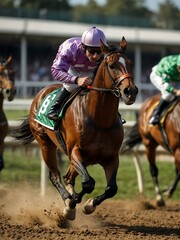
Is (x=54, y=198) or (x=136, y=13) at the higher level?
(x=54, y=198)

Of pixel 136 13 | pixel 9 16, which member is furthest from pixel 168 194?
pixel 136 13

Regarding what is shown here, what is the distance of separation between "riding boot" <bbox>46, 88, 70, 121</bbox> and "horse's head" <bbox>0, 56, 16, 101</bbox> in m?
2.45

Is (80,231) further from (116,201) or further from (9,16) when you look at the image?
(9,16)

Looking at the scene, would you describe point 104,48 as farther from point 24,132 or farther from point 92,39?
point 24,132

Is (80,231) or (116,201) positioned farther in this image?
(116,201)

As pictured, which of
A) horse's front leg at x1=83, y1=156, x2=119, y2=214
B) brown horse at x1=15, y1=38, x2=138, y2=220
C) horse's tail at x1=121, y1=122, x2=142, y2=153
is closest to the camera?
brown horse at x1=15, y1=38, x2=138, y2=220

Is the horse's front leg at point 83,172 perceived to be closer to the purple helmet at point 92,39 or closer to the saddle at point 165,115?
the purple helmet at point 92,39

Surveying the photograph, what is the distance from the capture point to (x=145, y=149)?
9484mm

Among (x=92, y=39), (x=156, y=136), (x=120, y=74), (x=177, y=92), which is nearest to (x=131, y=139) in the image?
(x=156, y=136)

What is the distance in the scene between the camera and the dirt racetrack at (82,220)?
530cm

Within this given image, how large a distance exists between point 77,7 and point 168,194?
60770 mm

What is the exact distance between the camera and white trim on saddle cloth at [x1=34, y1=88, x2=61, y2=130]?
20.9 ft

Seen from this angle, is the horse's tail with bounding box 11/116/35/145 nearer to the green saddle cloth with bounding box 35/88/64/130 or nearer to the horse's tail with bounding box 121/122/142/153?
the green saddle cloth with bounding box 35/88/64/130

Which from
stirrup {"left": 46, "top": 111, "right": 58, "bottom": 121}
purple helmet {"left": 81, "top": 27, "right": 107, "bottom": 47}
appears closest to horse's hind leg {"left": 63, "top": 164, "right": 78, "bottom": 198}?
stirrup {"left": 46, "top": 111, "right": 58, "bottom": 121}
